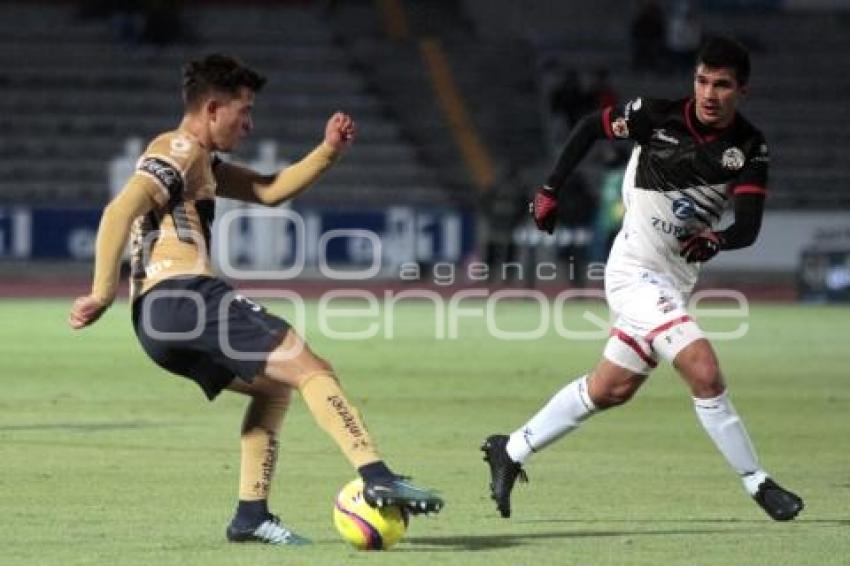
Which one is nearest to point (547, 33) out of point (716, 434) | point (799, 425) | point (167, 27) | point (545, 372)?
point (167, 27)

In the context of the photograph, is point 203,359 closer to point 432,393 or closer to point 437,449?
point 437,449

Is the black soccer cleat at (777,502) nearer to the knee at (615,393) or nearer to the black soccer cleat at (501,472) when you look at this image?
the knee at (615,393)

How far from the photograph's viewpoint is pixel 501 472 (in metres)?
10.4

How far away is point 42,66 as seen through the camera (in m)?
40.5

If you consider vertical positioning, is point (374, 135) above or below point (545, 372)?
below

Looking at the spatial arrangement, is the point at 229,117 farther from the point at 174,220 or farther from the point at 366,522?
the point at 366,522

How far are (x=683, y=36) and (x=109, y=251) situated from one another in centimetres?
3457

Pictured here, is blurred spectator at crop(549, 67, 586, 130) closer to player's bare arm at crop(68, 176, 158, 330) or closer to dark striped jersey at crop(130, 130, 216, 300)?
dark striped jersey at crop(130, 130, 216, 300)

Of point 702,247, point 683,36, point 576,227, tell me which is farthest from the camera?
point 683,36

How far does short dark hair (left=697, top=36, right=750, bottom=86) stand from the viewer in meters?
10.0

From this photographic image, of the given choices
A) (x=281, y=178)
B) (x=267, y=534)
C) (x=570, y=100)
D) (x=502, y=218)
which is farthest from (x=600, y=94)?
(x=267, y=534)

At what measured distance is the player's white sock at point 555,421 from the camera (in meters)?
10.4

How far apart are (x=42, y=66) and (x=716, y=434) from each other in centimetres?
3182

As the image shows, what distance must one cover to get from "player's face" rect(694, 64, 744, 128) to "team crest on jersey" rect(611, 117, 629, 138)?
1.17ft
